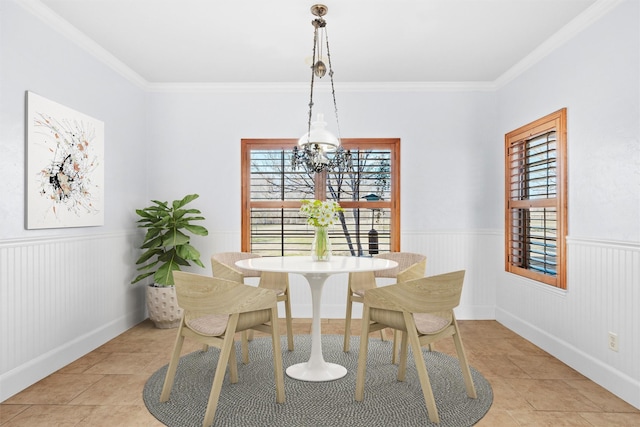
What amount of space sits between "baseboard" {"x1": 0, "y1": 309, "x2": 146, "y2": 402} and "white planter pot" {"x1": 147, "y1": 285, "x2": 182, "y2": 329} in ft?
0.98

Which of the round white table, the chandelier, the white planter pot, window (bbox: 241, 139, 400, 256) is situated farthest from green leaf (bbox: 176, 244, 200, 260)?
the chandelier

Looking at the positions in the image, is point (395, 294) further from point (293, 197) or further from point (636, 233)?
point (293, 197)

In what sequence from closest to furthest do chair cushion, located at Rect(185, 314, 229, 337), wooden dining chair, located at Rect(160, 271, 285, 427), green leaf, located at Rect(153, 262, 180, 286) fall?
1. wooden dining chair, located at Rect(160, 271, 285, 427)
2. chair cushion, located at Rect(185, 314, 229, 337)
3. green leaf, located at Rect(153, 262, 180, 286)

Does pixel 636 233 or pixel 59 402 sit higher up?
pixel 636 233

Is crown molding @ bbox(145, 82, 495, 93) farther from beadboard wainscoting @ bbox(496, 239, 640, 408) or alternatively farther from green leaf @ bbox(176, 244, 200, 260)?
beadboard wainscoting @ bbox(496, 239, 640, 408)

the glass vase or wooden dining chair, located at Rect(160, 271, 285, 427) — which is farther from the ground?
the glass vase

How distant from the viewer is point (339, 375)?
276cm

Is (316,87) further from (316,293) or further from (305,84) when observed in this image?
(316,293)

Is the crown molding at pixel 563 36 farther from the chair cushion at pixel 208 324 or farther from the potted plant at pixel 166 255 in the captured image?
the potted plant at pixel 166 255

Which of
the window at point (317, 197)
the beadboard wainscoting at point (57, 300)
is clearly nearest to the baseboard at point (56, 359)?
the beadboard wainscoting at point (57, 300)

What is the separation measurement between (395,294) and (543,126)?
7.29 feet

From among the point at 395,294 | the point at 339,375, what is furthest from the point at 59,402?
the point at 395,294

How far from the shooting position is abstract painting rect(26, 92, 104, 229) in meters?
2.73

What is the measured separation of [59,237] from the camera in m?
3.02
